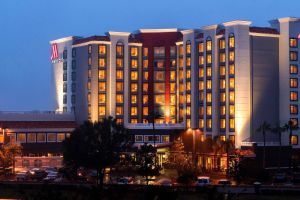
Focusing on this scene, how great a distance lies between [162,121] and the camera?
449ft

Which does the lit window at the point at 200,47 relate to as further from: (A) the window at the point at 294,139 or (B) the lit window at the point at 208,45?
(A) the window at the point at 294,139

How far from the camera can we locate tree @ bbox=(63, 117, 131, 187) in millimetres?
79125

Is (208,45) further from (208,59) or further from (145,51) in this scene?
(145,51)

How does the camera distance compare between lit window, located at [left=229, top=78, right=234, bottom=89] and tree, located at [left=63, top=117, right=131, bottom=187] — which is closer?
tree, located at [left=63, top=117, right=131, bottom=187]

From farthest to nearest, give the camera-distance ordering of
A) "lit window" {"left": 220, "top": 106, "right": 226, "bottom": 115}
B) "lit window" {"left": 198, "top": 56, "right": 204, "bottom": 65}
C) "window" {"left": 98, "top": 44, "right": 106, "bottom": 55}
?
1. "window" {"left": 98, "top": 44, "right": 106, "bottom": 55}
2. "lit window" {"left": 198, "top": 56, "right": 204, "bottom": 65}
3. "lit window" {"left": 220, "top": 106, "right": 226, "bottom": 115}

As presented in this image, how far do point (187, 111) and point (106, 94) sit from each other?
59.6ft

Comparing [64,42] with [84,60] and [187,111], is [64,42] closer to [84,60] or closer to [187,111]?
[84,60]

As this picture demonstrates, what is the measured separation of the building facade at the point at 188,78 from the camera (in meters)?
117

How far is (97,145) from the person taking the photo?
80062 mm

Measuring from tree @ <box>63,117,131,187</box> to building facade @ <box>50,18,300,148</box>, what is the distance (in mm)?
37319

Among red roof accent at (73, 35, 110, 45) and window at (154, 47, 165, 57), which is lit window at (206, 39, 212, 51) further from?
red roof accent at (73, 35, 110, 45)

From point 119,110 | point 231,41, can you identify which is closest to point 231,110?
point 231,41

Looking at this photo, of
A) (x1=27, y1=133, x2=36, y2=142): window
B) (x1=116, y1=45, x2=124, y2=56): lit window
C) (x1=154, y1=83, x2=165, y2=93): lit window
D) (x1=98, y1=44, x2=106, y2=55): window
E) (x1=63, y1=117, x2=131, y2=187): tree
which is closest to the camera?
(x1=63, y1=117, x2=131, y2=187): tree

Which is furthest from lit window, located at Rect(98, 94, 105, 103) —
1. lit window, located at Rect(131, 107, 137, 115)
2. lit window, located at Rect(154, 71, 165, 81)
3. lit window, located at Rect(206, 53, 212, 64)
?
lit window, located at Rect(206, 53, 212, 64)
